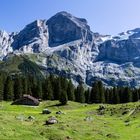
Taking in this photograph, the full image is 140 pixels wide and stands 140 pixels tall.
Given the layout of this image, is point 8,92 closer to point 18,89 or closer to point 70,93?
point 18,89

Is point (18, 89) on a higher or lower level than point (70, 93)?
higher

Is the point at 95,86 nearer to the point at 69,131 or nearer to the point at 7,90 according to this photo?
the point at 7,90

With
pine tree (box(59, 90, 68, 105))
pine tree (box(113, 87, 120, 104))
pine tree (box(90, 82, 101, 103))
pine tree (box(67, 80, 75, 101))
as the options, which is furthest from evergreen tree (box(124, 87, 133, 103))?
pine tree (box(59, 90, 68, 105))

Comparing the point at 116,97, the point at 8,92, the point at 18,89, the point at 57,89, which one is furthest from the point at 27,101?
the point at 116,97

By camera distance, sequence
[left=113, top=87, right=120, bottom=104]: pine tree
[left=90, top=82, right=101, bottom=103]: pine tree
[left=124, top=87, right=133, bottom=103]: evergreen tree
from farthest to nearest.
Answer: [left=113, top=87, right=120, bottom=104]: pine tree
[left=124, top=87, right=133, bottom=103]: evergreen tree
[left=90, top=82, right=101, bottom=103]: pine tree

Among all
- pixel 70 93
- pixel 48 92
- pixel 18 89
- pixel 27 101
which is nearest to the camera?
pixel 27 101

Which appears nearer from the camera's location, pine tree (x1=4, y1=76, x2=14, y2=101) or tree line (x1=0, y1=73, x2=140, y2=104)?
pine tree (x1=4, y1=76, x2=14, y2=101)

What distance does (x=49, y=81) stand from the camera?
177625 mm

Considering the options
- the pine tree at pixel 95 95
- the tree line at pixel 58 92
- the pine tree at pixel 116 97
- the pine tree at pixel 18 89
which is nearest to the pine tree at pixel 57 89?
the tree line at pixel 58 92

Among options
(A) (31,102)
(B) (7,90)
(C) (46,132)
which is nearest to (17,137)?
(C) (46,132)

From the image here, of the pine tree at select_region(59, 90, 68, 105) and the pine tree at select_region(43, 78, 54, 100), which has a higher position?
the pine tree at select_region(43, 78, 54, 100)

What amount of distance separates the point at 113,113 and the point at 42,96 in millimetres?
83894

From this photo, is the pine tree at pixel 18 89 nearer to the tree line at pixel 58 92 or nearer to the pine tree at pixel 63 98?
the tree line at pixel 58 92

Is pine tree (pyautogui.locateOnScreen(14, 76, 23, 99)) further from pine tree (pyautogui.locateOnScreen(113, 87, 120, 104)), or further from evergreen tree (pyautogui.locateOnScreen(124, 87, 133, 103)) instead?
evergreen tree (pyautogui.locateOnScreen(124, 87, 133, 103))
